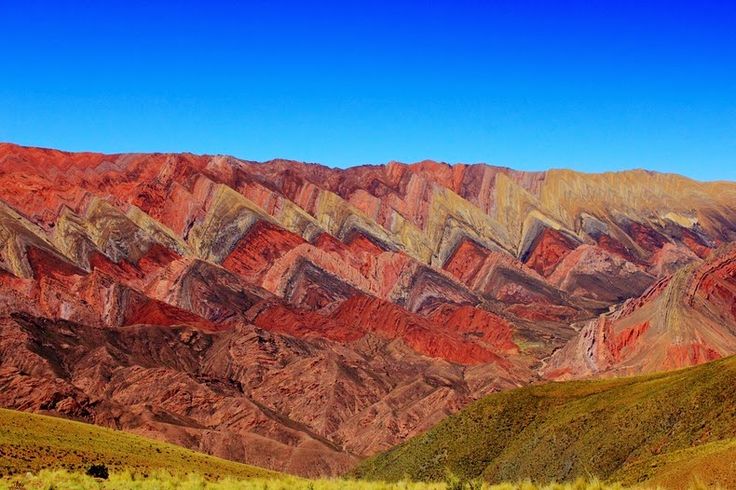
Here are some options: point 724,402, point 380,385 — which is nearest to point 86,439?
A: point 724,402

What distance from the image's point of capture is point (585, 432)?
161 feet

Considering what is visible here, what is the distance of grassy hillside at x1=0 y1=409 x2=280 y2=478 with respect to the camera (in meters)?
40.1

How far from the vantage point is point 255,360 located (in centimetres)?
15000

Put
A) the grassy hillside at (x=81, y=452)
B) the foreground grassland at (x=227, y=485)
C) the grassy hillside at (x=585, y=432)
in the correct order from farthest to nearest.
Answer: the grassy hillside at (x=585, y=432)
the grassy hillside at (x=81, y=452)
the foreground grassland at (x=227, y=485)

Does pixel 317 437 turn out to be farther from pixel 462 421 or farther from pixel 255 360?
pixel 462 421

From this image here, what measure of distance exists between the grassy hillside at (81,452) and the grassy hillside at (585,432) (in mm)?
9705

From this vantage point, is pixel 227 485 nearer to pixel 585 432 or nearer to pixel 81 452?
pixel 81 452

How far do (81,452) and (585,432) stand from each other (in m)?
23.9

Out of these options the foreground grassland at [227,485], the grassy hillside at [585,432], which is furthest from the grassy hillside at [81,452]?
the grassy hillside at [585,432]

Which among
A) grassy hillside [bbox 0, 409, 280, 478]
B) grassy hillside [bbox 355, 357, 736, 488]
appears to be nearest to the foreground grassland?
grassy hillside [bbox 0, 409, 280, 478]

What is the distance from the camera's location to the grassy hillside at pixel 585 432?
42.8 m

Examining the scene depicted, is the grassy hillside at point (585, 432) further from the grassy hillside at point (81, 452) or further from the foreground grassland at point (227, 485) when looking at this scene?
the foreground grassland at point (227, 485)

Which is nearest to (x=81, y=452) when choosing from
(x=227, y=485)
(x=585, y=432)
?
(x=585, y=432)

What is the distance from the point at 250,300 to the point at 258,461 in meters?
97.1
